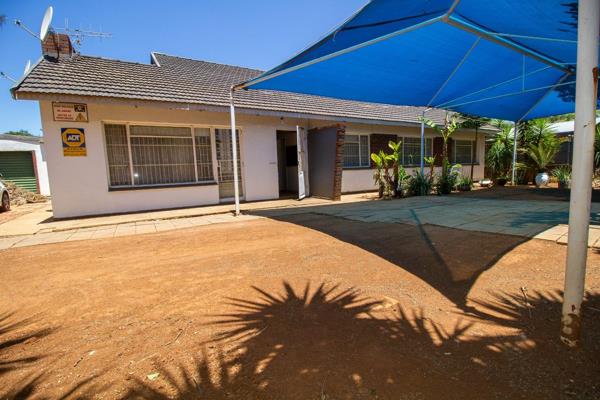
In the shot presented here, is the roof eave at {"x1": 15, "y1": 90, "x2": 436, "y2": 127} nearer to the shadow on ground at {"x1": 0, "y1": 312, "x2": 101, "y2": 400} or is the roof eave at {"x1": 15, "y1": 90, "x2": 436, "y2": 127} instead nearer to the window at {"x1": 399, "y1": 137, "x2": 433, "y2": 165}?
the window at {"x1": 399, "y1": 137, "x2": 433, "y2": 165}

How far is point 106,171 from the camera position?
8234mm

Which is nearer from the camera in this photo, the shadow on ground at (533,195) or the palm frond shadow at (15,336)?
the palm frond shadow at (15,336)

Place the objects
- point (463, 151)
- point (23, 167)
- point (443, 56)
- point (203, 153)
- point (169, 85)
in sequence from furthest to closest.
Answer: point (463, 151) → point (23, 167) → point (203, 153) → point (169, 85) → point (443, 56)

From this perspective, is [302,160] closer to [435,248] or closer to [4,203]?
[435,248]

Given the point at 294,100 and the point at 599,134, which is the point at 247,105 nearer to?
the point at 294,100

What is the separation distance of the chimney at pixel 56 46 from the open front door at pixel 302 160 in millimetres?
7211

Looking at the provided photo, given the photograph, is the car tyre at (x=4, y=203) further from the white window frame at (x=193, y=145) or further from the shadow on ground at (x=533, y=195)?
the shadow on ground at (x=533, y=195)

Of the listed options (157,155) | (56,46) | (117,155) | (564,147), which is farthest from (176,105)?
(564,147)

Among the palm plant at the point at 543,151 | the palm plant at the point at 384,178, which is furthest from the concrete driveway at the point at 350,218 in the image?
the palm plant at the point at 543,151

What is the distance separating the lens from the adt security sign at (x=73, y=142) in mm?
7688

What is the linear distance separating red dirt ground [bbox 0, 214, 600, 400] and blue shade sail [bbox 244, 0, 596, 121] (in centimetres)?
317

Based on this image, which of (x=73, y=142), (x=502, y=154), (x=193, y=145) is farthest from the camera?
A: (x=502, y=154)

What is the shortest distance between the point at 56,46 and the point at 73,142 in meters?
3.54

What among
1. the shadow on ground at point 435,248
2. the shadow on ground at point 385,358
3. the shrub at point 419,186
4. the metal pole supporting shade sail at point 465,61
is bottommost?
the shadow on ground at point 385,358
